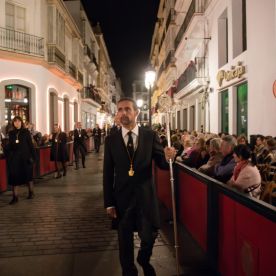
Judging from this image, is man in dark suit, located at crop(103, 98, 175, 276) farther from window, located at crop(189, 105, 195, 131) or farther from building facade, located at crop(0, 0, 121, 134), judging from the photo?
window, located at crop(189, 105, 195, 131)

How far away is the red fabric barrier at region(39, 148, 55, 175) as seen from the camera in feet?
44.1

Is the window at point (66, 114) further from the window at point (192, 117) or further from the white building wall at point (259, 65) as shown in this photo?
the white building wall at point (259, 65)

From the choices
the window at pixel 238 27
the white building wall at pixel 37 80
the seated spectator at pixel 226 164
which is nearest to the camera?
the seated spectator at pixel 226 164

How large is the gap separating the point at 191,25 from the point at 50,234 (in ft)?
54.3

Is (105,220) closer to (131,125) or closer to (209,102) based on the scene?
(131,125)

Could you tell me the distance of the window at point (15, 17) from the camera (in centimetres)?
1961

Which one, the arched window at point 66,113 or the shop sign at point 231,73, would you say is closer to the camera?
the shop sign at point 231,73

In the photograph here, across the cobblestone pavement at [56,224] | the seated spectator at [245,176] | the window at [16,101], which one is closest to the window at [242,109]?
the cobblestone pavement at [56,224]

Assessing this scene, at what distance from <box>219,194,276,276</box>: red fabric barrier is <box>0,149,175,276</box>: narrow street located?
0.89m

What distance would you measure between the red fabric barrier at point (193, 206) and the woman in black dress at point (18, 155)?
Result: 3.99 meters

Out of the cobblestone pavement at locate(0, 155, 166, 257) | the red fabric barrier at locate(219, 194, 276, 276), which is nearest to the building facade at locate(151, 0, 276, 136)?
the cobblestone pavement at locate(0, 155, 166, 257)

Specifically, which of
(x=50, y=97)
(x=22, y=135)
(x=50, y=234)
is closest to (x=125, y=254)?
(x=50, y=234)

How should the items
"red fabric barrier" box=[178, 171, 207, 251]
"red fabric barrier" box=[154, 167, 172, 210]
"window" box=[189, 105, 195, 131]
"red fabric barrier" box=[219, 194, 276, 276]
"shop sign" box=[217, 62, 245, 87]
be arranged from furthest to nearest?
"window" box=[189, 105, 195, 131], "shop sign" box=[217, 62, 245, 87], "red fabric barrier" box=[154, 167, 172, 210], "red fabric barrier" box=[178, 171, 207, 251], "red fabric barrier" box=[219, 194, 276, 276]

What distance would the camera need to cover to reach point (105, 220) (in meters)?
7.33
